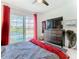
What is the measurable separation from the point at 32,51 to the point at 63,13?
1.95 feet

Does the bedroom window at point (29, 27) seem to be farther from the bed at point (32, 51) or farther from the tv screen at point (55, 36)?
the tv screen at point (55, 36)

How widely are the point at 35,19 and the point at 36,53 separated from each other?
1.38ft

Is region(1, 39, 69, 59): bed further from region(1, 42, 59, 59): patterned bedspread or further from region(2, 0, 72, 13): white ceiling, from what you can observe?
region(2, 0, 72, 13): white ceiling

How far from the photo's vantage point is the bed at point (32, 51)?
3.66ft

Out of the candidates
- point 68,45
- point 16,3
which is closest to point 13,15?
point 16,3

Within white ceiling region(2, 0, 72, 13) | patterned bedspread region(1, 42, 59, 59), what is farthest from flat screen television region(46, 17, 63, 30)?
patterned bedspread region(1, 42, 59, 59)

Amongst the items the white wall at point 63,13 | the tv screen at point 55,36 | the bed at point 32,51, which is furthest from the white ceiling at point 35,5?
the bed at point 32,51

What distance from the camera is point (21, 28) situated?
1195mm

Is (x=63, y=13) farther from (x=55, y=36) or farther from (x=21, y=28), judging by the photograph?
(x=21, y=28)

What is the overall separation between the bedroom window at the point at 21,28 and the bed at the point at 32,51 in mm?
84

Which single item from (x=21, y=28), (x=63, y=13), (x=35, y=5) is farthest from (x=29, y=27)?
(x=63, y=13)

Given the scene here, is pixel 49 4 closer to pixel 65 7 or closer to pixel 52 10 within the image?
pixel 52 10

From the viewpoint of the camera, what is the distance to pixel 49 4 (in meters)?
1.28

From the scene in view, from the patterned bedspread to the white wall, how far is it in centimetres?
21
